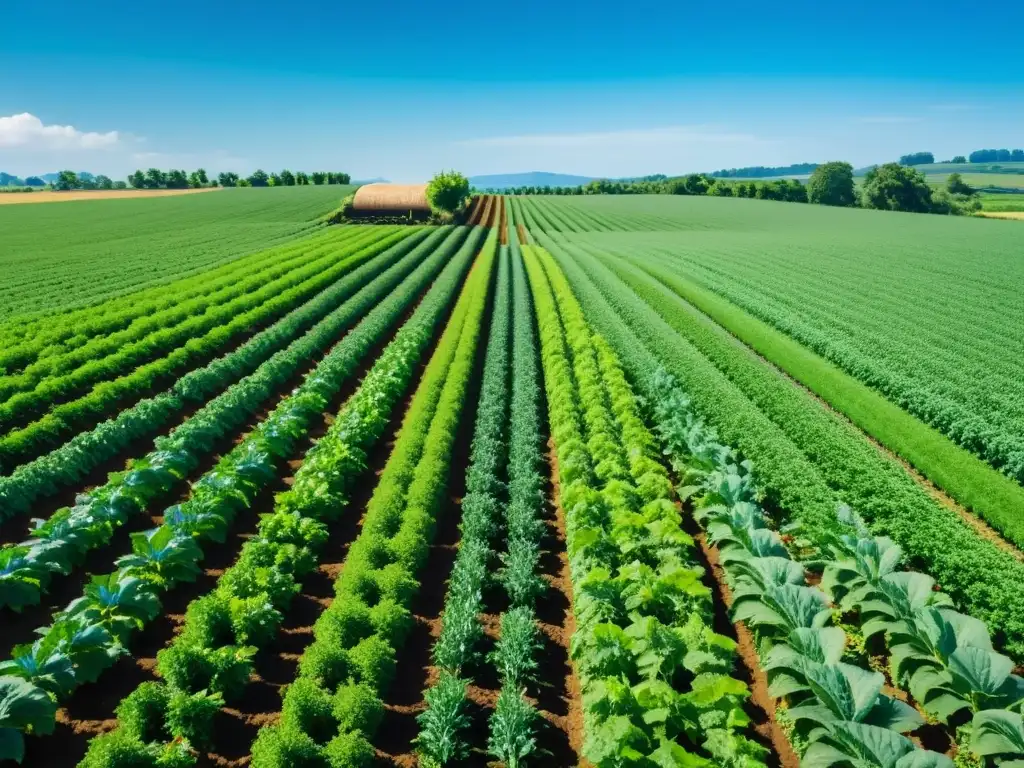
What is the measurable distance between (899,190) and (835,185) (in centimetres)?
1483

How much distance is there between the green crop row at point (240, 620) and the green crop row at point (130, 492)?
2.70m

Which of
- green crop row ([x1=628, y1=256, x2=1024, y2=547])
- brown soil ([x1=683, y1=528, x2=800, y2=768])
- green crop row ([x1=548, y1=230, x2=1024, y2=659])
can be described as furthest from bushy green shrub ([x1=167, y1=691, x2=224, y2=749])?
green crop row ([x1=628, y1=256, x2=1024, y2=547])

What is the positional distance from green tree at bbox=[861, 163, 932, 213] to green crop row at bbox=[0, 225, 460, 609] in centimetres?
11928

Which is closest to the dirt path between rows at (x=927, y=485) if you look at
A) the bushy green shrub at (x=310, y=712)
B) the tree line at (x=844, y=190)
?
the bushy green shrub at (x=310, y=712)

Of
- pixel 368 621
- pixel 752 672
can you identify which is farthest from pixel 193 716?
pixel 752 672

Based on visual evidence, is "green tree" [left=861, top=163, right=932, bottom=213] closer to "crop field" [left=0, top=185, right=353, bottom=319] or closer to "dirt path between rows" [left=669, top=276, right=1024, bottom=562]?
"crop field" [left=0, top=185, right=353, bottom=319]

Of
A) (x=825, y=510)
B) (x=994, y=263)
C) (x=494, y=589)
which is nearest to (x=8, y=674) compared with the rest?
(x=494, y=589)

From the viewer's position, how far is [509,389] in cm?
2038

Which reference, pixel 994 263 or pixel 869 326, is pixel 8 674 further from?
pixel 994 263

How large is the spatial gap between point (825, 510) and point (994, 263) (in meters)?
49.1

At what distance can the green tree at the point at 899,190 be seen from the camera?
106500 millimetres

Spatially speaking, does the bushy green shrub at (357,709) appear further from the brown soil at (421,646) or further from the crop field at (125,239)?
the crop field at (125,239)

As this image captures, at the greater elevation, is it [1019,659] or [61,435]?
[61,435]

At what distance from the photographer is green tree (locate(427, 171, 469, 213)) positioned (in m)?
78.9
